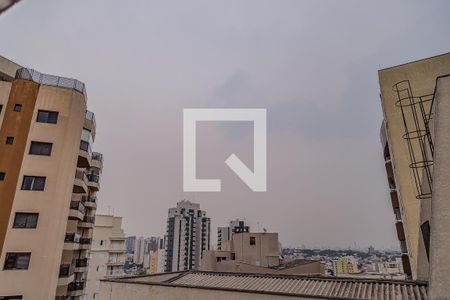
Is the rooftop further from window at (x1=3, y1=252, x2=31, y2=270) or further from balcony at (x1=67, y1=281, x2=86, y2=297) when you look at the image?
balcony at (x1=67, y1=281, x2=86, y2=297)

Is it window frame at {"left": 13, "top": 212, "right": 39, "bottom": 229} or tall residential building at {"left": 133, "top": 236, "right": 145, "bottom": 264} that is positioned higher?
window frame at {"left": 13, "top": 212, "right": 39, "bottom": 229}

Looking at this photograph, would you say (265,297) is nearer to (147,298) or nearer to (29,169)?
(147,298)

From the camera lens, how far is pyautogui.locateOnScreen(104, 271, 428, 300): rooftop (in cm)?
1078

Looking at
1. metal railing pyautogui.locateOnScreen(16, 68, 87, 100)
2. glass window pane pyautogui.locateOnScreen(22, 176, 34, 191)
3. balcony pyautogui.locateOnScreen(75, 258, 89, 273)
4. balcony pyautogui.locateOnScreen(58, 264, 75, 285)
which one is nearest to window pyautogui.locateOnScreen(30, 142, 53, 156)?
glass window pane pyautogui.locateOnScreen(22, 176, 34, 191)

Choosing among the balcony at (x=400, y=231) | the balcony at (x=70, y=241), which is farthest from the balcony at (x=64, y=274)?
the balcony at (x=400, y=231)

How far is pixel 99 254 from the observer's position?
45906mm

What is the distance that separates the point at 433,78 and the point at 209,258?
117 feet

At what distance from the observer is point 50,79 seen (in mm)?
21656

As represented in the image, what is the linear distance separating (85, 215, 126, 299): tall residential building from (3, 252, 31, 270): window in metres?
29.1

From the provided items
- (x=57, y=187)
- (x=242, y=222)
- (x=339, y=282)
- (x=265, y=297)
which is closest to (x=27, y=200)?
(x=57, y=187)

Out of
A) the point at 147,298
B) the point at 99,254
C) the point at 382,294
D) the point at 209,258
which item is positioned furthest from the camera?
the point at 99,254

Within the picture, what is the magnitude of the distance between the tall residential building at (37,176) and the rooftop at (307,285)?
6323 millimetres

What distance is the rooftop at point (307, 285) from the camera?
10781 millimetres

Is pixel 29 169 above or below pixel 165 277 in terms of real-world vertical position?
above
